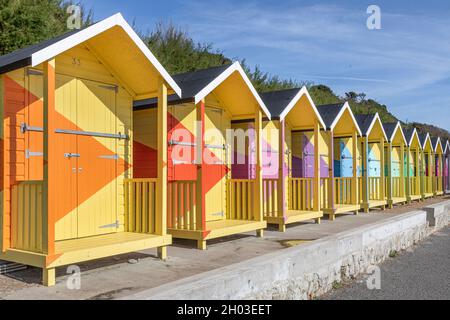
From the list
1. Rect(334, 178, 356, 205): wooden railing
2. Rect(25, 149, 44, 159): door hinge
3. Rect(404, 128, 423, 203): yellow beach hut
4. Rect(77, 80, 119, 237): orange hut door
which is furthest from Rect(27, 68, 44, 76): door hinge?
Rect(404, 128, 423, 203): yellow beach hut

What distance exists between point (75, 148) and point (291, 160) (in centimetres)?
713

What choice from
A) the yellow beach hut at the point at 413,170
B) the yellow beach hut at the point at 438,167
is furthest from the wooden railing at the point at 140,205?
the yellow beach hut at the point at 438,167

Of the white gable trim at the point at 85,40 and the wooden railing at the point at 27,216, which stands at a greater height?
the white gable trim at the point at 85,40

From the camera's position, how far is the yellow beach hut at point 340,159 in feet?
40.6

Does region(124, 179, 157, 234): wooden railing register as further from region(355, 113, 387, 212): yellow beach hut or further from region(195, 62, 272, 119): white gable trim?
region(355, 113, 387, 212): yellow beach hut

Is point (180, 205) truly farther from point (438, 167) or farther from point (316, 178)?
point (438, 167)

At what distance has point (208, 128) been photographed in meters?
9.28

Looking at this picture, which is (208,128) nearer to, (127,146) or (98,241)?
(127,146)

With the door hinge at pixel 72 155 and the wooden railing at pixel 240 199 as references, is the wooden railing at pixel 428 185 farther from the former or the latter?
the door hinge at pixel 72 155

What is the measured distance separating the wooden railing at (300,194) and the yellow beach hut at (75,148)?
17.8 feet

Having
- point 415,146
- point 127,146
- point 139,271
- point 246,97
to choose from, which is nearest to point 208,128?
point 246,97

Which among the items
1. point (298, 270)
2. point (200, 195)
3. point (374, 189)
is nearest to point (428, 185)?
point (374, 189)

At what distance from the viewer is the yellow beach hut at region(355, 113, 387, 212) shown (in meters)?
14.6

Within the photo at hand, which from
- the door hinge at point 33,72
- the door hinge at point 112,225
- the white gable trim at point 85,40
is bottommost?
the door hinge at point 112,225
